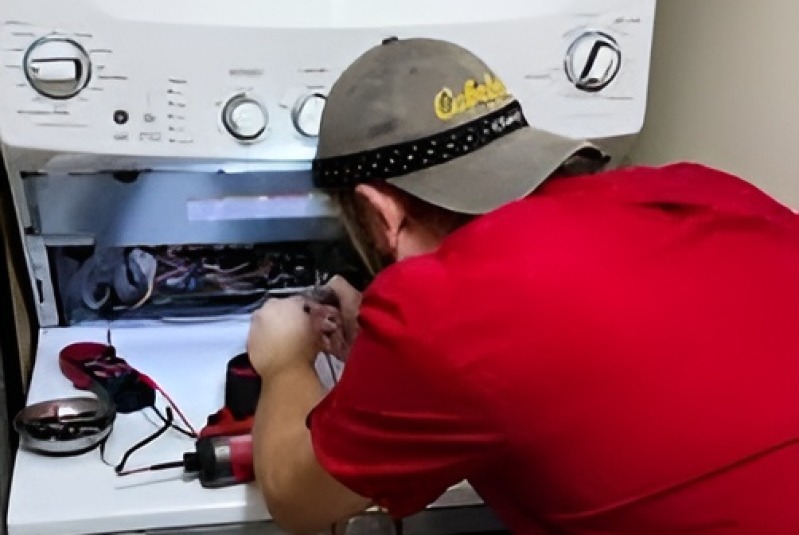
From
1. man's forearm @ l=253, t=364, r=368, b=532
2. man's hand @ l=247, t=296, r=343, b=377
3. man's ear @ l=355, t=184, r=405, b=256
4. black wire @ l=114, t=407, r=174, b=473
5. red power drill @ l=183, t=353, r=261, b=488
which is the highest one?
man's ear @ l=355, t=184, r=405, b=256

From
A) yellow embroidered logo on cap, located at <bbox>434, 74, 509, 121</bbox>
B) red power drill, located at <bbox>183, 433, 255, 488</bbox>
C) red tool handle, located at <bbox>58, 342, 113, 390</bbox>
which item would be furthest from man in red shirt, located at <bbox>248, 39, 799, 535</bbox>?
red tool handle, located at <bbox>58, 342, 113, 390</bbox>

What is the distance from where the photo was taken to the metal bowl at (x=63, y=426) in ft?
3.67

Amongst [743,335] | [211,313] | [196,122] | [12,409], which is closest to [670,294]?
[743,335]

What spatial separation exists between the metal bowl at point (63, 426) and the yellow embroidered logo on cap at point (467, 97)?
0.47 meters

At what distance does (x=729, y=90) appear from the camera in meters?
1.33

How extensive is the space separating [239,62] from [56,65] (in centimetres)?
18

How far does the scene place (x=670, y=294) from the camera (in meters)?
0.83

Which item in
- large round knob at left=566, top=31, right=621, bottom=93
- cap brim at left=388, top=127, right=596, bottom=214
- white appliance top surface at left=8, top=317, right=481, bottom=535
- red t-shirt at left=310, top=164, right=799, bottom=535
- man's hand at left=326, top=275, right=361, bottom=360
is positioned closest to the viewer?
red t-shirt at left=310, top=164, right=799, bottom=535

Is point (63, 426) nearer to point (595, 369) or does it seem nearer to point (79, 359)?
point (79, 359)

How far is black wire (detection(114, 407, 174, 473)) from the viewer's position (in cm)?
111

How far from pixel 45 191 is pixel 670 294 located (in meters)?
0.72

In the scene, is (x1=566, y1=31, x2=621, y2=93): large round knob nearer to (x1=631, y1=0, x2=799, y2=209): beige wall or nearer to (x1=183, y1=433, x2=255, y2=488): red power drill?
(x1=631, y1=0, x2=799, y2=209): beige wall

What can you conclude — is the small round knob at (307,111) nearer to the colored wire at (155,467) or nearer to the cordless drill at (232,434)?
the cordless drill at (232,434)

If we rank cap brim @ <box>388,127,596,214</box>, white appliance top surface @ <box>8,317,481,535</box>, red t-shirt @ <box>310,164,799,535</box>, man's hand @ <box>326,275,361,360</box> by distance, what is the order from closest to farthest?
red t-shirt @ <box>310,164,799,535</box>, cap brim @ <box>388,127,596,214</box>, white appliance top surface @ <box>8,317,481,535</box>, man's hand @ <box>326,275,361,360</box>
